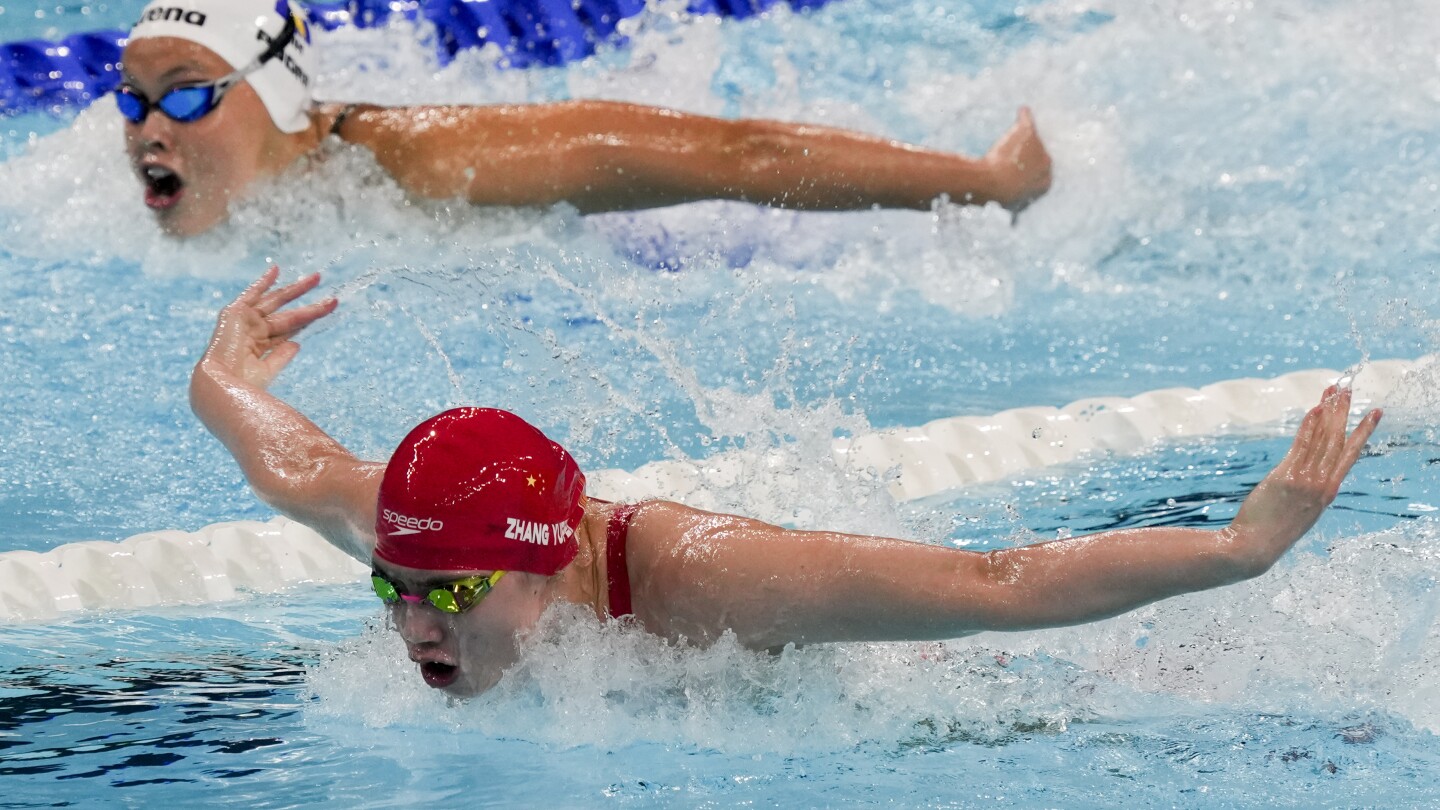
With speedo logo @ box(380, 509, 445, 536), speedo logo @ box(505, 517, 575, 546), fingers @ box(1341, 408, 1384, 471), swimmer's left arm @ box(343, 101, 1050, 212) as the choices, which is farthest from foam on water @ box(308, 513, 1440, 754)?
swimmer's left arm @ box(343, 101, 1050, 212)

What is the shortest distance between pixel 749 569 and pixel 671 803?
35cm

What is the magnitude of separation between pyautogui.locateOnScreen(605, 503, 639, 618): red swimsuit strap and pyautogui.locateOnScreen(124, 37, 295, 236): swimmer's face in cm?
226

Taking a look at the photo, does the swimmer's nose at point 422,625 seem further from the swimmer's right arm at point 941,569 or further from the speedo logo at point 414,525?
the swimmer's right arm at point 941,569

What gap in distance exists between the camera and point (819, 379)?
157 inches

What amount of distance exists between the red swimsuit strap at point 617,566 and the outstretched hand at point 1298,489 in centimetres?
77

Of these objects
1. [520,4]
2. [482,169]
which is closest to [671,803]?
[482,169]

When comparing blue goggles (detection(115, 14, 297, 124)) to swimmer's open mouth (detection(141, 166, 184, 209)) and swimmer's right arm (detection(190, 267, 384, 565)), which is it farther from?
swimmer's right arm (detection(190, 267, 384, 565))

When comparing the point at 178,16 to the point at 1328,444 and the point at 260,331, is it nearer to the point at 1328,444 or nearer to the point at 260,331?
the point at 260,331

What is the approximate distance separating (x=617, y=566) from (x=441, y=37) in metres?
4.33

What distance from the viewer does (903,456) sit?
11.5 feet

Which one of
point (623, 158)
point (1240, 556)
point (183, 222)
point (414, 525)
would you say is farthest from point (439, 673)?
point (183, 222)

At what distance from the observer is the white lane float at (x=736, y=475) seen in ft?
9.83

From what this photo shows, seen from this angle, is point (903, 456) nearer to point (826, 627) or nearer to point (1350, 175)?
point (826, 627)

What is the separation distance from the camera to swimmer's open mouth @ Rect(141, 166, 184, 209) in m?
3.99
